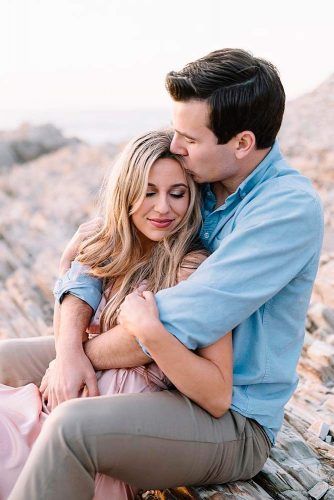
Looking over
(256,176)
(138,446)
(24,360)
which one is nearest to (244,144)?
(256,176)

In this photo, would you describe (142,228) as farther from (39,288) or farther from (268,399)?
(39,288)

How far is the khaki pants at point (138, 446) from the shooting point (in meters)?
2.72

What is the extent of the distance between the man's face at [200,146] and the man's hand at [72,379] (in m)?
1.06

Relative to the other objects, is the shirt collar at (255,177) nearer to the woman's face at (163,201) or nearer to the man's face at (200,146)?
the man's face at (200,146)

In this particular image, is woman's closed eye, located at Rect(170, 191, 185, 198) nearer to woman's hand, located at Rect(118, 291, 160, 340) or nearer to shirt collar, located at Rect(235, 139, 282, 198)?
shirt collar, located at Rect(235, 139, 282, 198)

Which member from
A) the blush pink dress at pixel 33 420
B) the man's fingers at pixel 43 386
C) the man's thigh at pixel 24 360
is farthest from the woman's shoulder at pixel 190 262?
the man's thigh at pixel 24 360

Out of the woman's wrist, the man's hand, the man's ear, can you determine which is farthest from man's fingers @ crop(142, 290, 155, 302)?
the man's ear

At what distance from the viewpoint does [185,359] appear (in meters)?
2.90

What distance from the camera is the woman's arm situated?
9.52ft

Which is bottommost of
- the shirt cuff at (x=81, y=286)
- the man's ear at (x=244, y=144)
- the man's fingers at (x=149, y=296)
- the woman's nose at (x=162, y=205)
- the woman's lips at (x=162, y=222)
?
the shirt cuff at (x=81, y=286)

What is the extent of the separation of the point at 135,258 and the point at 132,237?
0.11m

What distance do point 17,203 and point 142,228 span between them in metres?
9.11

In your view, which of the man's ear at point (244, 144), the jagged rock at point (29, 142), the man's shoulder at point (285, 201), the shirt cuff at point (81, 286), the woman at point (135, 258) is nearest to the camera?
the man's shoulder at point (285, 201)

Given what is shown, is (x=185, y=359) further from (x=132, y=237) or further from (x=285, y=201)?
(x=132, y=237)
